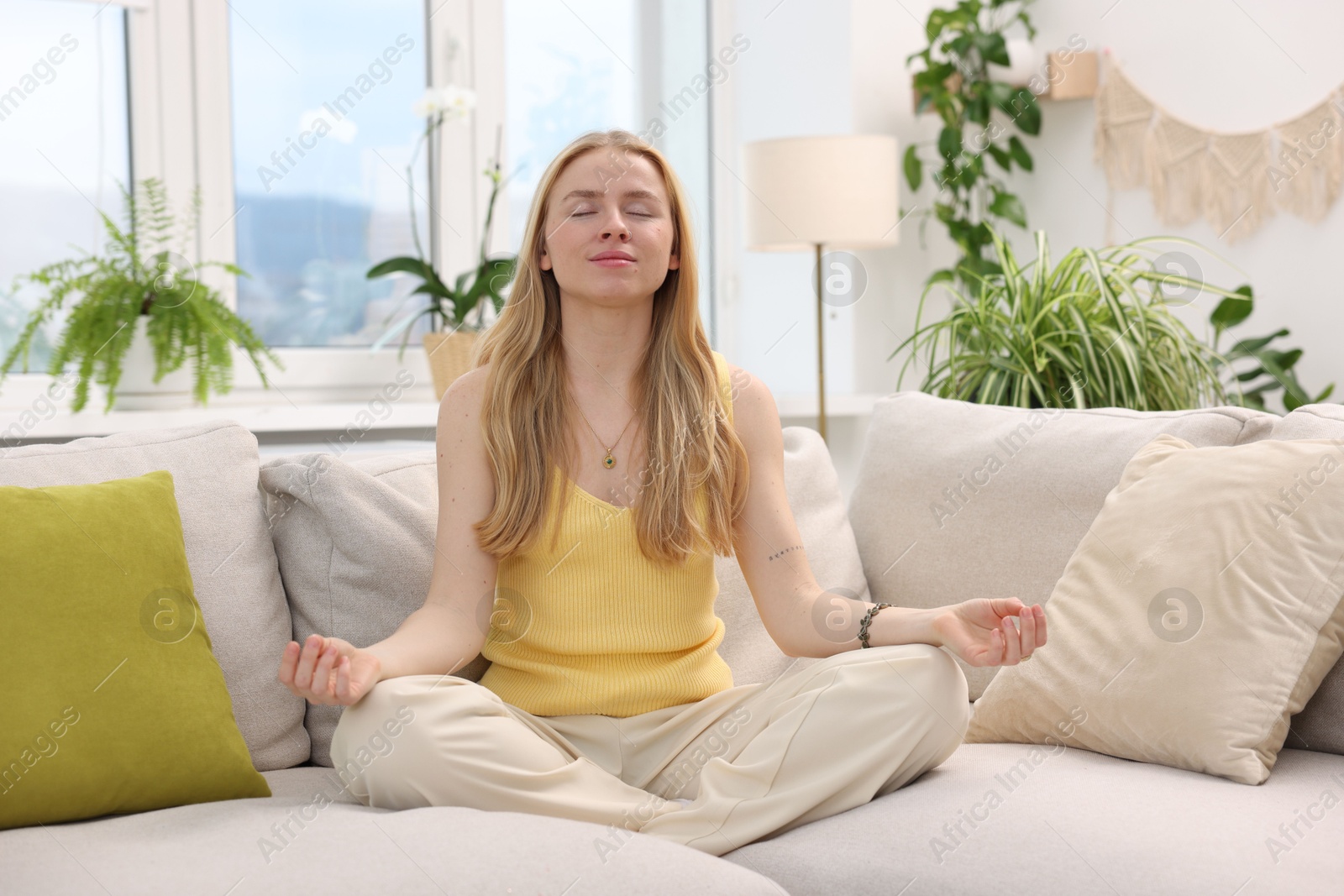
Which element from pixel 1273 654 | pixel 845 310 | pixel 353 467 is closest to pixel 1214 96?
pixel 845 310

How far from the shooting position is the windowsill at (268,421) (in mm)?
2244

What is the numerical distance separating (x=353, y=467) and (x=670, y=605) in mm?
464

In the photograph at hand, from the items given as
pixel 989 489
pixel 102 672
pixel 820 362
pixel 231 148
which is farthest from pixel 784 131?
pixel 102 672

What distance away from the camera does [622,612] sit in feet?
4.72

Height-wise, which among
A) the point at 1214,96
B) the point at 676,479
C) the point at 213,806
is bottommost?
the point at 213,806

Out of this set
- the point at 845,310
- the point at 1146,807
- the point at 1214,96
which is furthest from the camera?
the point at 845,310

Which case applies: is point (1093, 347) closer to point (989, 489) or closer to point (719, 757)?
point (989, 489)

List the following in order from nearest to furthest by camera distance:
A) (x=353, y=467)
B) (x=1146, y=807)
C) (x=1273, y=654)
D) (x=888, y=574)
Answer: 1. (x=1146, y=807)
2. (x=1273, y=654)
3. (x=353, y=467)
4. (x=888, y=574)

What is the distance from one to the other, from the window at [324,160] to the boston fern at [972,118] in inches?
54.4

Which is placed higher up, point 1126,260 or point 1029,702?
point 1126,260

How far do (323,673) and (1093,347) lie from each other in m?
1.71

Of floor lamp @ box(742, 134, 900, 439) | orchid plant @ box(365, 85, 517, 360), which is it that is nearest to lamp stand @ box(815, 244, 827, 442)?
floor lamp @ box(742, 134, 900, 439)

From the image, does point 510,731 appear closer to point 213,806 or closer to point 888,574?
point 213,806

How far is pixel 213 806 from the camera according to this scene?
1248 millimetres
